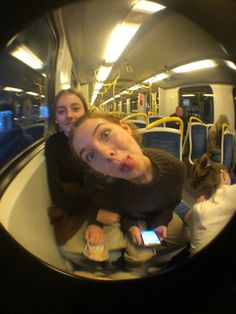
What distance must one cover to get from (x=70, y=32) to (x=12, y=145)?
0.18 metres

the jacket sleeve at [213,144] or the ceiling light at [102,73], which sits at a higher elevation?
the ceiling light at [102,73]

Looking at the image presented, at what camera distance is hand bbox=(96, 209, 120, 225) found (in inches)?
21.3

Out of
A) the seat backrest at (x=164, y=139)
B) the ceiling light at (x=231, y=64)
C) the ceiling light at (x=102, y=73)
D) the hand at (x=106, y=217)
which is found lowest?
the hand at (x=106, y=217)

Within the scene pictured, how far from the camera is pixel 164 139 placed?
0.53 meters

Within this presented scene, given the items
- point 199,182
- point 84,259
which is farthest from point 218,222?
point 84,259

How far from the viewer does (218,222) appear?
0.60 metres

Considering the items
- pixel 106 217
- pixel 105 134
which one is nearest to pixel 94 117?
pixel 105 134

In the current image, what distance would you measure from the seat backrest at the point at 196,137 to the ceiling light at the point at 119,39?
0.15 m

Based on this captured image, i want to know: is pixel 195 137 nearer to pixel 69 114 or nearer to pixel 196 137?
pixel 196 137

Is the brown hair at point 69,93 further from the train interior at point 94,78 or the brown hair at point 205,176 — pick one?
the brown hair at point 205,176

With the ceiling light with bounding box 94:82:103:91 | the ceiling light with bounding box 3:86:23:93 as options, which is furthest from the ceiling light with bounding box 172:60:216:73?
the ceiling light with bounding box 3:86:23:93

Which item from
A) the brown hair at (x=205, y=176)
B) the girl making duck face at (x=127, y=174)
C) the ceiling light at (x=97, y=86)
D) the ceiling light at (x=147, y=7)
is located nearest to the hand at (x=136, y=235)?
the girl making duck face at (x=127, y=174)

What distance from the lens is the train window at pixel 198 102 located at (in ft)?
1.78

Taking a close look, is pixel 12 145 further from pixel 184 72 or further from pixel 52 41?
pixel 184 72
